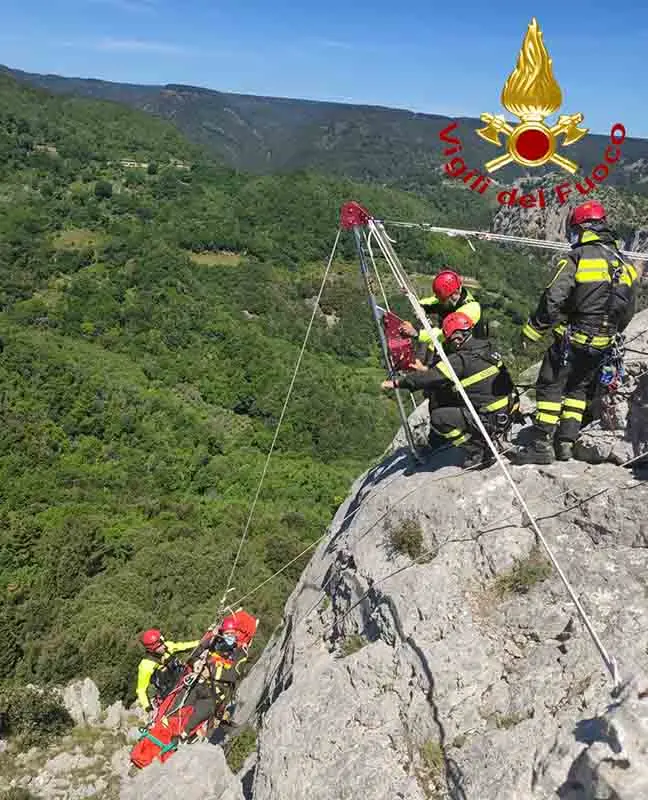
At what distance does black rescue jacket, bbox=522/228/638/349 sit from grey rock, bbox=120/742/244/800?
6.41 metres

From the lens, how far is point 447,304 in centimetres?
941

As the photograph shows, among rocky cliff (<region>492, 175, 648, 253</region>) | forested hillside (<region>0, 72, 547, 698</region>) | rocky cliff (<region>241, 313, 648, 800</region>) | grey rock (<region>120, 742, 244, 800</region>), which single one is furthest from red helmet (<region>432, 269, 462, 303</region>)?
rocky cliff (<region>492, 175, 648, 253</region>)

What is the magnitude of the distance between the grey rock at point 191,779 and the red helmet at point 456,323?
19.3ft

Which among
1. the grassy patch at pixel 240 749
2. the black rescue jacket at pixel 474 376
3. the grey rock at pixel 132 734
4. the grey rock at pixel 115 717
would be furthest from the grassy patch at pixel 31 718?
the black rescue jacket at pixel 474 376

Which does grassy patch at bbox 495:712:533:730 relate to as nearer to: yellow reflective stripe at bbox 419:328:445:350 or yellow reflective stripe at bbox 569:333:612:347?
yellow reflective stripe at bbox 569:333:612:347

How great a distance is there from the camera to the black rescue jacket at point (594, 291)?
25.4ft

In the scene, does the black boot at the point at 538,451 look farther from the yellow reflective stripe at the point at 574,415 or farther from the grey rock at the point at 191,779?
the grey rock at the point at 191,779

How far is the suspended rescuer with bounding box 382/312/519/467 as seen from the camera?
8.65 metres

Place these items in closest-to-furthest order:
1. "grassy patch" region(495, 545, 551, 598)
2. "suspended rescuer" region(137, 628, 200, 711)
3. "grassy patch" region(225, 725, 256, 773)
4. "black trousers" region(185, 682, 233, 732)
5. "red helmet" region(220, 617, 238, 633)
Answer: "grassy patch" region(495, 545, 551, 598) < "grassy patch" region(225, 725, 256, 773) < "black trousers" region(185, 682, 233, 732) < "red helmet" region(220, 617, 238, 633) < "suspended rescuer" region(137, 628, 200, 711)

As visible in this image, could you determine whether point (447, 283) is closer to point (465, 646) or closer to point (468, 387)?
point (468, 387)

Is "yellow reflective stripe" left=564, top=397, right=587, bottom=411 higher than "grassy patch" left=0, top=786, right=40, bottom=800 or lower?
higher

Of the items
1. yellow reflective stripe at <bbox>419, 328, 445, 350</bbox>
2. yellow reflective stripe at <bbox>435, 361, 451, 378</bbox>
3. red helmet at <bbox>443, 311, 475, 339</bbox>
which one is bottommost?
yellow reflective stripe at <bbox>435, 361, 451, 378</bbox>

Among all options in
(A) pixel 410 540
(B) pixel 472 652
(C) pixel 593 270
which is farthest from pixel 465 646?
(C) pixel 593 270

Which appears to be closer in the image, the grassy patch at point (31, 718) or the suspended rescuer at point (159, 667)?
the suspended rescuer at point (159, 667)
